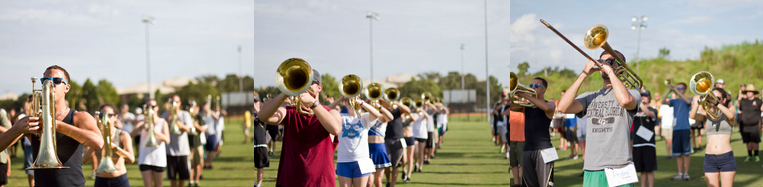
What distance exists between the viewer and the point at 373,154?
22.5ft

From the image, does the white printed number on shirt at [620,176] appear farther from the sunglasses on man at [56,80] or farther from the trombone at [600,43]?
the sunglasses on man at [56,80]

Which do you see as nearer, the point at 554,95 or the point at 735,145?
the point at 554,95

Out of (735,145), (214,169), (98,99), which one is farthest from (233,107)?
(735,145)

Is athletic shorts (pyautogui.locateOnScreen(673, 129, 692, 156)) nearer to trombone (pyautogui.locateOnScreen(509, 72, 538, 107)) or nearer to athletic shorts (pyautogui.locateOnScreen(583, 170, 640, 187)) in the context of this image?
trombone (pyautogui.locateOnScreen(509, 72, 538, 107))

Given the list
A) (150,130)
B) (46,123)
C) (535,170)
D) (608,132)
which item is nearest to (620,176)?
(608,132)

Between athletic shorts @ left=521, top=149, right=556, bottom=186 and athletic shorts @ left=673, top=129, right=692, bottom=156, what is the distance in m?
3.86

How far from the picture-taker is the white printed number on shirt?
367cm

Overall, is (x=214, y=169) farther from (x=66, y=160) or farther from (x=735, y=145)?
(x=735, y=145)

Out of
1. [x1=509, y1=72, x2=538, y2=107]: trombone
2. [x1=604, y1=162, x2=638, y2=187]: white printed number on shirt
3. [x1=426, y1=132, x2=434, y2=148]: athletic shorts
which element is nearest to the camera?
[x1=604, y1=162, x2=638, y2=187]: white printed number on shirt

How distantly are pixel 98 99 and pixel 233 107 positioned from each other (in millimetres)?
12053

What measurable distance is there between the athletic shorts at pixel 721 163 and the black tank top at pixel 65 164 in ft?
19.8

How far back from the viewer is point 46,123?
3238mm

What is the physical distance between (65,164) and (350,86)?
7.33 feet

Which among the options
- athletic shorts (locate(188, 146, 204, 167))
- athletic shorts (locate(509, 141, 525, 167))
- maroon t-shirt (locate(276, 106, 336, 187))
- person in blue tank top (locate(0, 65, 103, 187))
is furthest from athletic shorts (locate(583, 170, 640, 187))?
athletic shorts (locate(188, 146, 204, 167))
